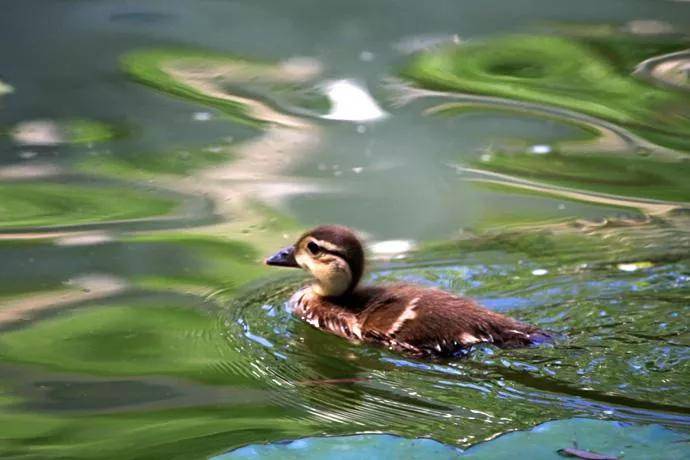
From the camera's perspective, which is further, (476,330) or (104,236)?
(104,236)

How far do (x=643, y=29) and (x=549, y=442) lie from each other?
5586 millimetres

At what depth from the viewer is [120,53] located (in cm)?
861

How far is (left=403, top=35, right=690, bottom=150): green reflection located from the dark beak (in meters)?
2.89

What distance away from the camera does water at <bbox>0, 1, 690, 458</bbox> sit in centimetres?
473

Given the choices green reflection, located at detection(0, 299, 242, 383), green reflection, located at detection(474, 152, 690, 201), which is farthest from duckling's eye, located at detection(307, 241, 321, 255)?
green reflection, located at detection(474, 152, 690, 201)

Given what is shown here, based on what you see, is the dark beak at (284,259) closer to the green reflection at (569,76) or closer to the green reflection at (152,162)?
the green reflection at (152,162)

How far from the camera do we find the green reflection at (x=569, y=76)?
317 inches

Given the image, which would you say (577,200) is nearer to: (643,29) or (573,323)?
(573,323)

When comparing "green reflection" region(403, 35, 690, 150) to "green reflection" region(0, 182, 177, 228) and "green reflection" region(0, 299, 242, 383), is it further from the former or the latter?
"green reflection" region(0, 299, 242, 383)

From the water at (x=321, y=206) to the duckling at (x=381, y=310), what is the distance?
0.08 metres

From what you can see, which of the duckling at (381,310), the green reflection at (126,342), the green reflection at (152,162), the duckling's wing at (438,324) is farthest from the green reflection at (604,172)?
the green reflection at (126,342)

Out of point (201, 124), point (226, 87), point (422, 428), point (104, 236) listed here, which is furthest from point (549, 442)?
point (226, 87)

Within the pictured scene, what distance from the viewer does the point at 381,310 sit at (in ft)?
17.7

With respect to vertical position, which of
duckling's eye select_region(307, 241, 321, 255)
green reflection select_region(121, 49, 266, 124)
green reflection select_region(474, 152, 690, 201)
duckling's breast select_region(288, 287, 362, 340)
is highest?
green reflection select_region(121, 49, 266, 124)
